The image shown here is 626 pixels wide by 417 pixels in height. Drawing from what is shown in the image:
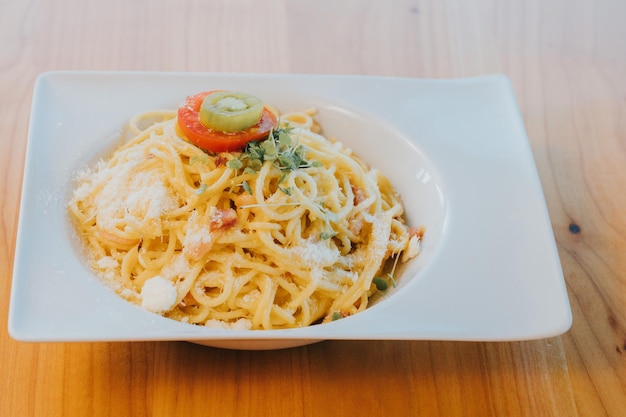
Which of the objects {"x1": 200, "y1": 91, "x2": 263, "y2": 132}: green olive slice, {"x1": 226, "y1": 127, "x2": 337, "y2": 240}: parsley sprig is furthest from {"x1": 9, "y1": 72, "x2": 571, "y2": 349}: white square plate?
{"x1": 200, "y1": 91, "x2": 263, "y2": 132}: green olive slice

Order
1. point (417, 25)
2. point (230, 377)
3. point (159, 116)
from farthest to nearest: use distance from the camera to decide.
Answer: point (417, 25)
point (159, 116)
point (230, 377)

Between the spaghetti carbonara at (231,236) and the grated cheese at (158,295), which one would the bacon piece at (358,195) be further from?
the grated cheese at (158,295)

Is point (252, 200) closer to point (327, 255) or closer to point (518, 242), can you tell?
point (327, 255)

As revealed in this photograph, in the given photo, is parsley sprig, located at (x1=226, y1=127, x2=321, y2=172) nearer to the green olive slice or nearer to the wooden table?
the green olive slice

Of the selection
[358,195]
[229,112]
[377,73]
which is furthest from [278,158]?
[377,73]

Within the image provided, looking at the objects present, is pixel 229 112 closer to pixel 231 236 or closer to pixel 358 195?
pixel 231 236

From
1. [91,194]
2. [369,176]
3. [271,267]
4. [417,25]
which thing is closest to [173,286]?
[271,267]
